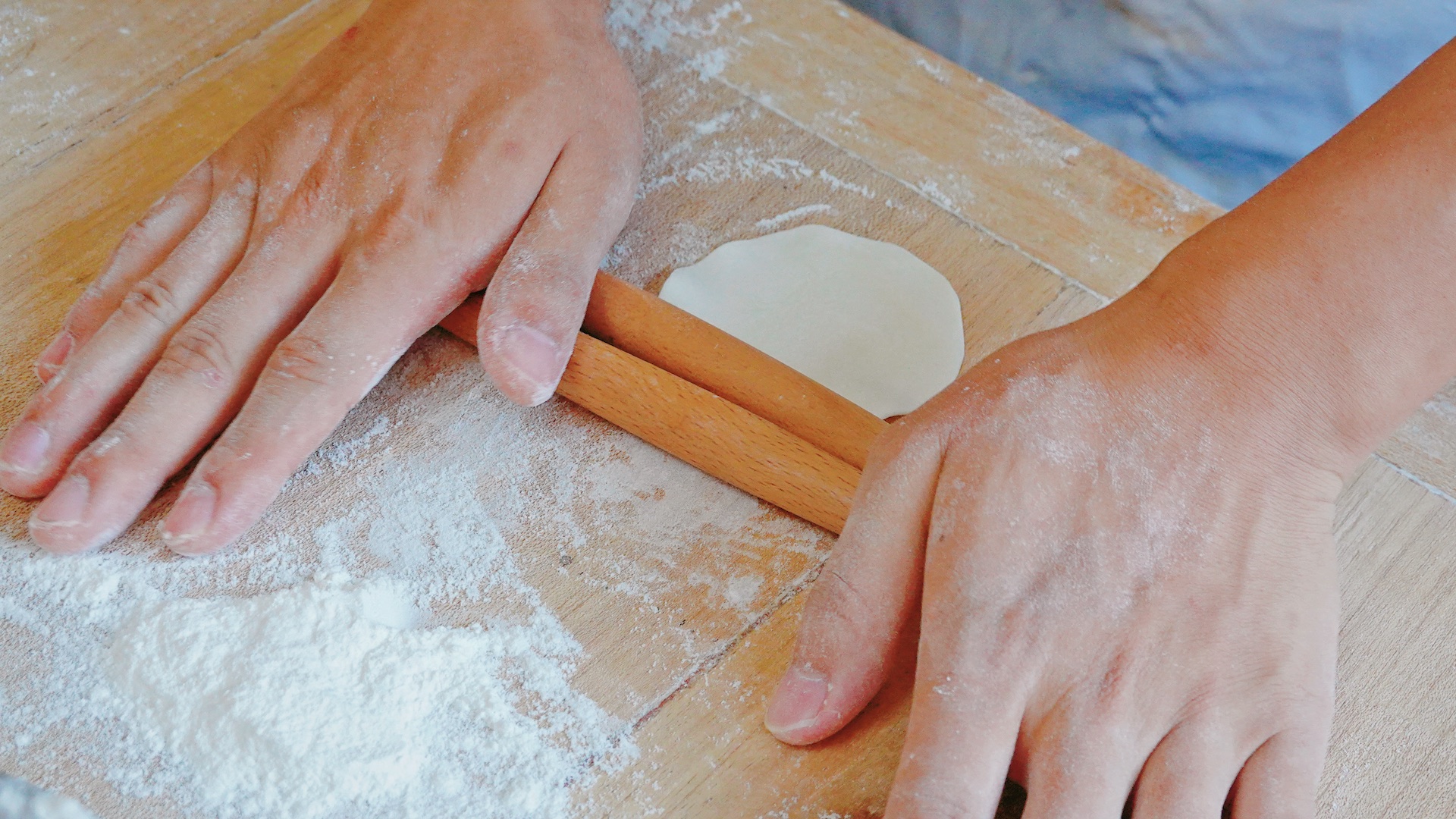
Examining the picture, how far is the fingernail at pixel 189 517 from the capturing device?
0.85 metres

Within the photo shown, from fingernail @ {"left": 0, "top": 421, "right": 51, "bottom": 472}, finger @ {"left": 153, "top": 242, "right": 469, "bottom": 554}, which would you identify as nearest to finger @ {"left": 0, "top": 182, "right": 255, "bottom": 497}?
fingernail @ {"left": 0, "top": 421, "right": 51, "bottom": 472}

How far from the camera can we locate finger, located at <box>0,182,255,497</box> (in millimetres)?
896

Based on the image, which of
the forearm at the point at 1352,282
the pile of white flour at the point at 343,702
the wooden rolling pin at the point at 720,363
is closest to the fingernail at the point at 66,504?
the pile of white flour at the point at 343,702

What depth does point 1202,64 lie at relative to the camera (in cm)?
119

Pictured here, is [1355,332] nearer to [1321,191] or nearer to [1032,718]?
[1321,191]

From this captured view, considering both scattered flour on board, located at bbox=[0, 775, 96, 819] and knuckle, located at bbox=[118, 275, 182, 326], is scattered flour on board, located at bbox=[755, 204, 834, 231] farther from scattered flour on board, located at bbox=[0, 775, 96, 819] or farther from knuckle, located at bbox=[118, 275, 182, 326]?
scattered flour on board, located at bbox=[0, 775, 96, 819]

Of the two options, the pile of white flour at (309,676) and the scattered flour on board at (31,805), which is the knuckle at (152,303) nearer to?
the pile of white flour at (309,676)

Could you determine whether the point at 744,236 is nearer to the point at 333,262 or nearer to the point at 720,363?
the point at 720,363

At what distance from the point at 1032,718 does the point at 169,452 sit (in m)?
0.74

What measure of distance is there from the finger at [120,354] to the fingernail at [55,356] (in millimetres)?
15

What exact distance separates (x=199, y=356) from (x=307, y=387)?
110 mm

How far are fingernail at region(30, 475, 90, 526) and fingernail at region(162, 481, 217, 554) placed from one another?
67 millimetres

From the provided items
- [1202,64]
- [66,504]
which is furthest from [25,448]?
[1202,64]

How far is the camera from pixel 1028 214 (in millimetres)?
1125
